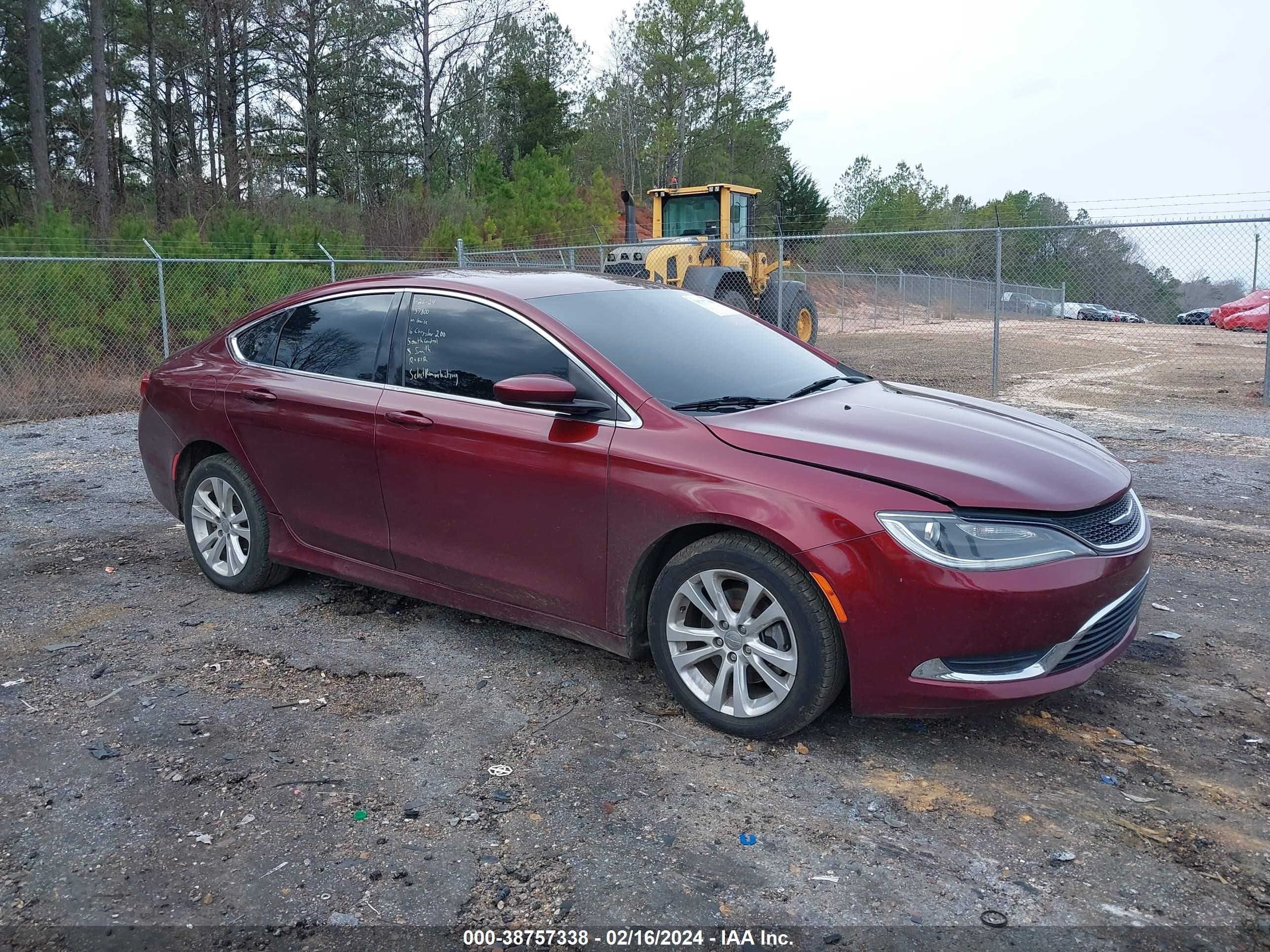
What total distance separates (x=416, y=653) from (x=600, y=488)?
1.26m

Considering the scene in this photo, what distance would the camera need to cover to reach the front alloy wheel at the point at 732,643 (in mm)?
3252

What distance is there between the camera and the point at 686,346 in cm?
411

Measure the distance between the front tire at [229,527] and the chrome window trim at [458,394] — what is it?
22.9 inches

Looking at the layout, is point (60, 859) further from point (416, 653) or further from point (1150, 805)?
point (1150, 805)

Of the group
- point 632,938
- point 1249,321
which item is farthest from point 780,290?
point 1249,321

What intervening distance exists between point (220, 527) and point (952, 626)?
3671 millimetres

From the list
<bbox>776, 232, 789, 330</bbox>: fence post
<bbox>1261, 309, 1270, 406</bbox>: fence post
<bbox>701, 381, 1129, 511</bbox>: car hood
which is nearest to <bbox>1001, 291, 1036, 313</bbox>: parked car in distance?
<bbox>776, 232, 789, 330</bbox>: fence post

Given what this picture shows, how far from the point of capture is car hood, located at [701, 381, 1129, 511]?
3146 millimetres

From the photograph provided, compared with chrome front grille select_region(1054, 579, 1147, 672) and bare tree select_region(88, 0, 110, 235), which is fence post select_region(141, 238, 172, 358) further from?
chrome front grille select_region(1054, 579, 1147, 672)

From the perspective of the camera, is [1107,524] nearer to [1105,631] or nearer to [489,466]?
[1105,631]

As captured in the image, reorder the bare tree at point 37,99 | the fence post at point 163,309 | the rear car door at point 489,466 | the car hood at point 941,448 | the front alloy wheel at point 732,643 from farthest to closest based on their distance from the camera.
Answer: the bare tree at point 37,99, the fence post at point 163,309, the rear car door at point 489,466, the front alloy wheel at point 732,643, the car hood at point 941,448

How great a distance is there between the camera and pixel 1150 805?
2.99 metres

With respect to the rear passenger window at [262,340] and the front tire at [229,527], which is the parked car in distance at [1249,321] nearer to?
the rear passenger window at [262,340]

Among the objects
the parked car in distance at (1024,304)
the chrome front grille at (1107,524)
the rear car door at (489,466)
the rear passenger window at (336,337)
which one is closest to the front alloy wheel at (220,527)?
the rear passenger window at (336,337)
